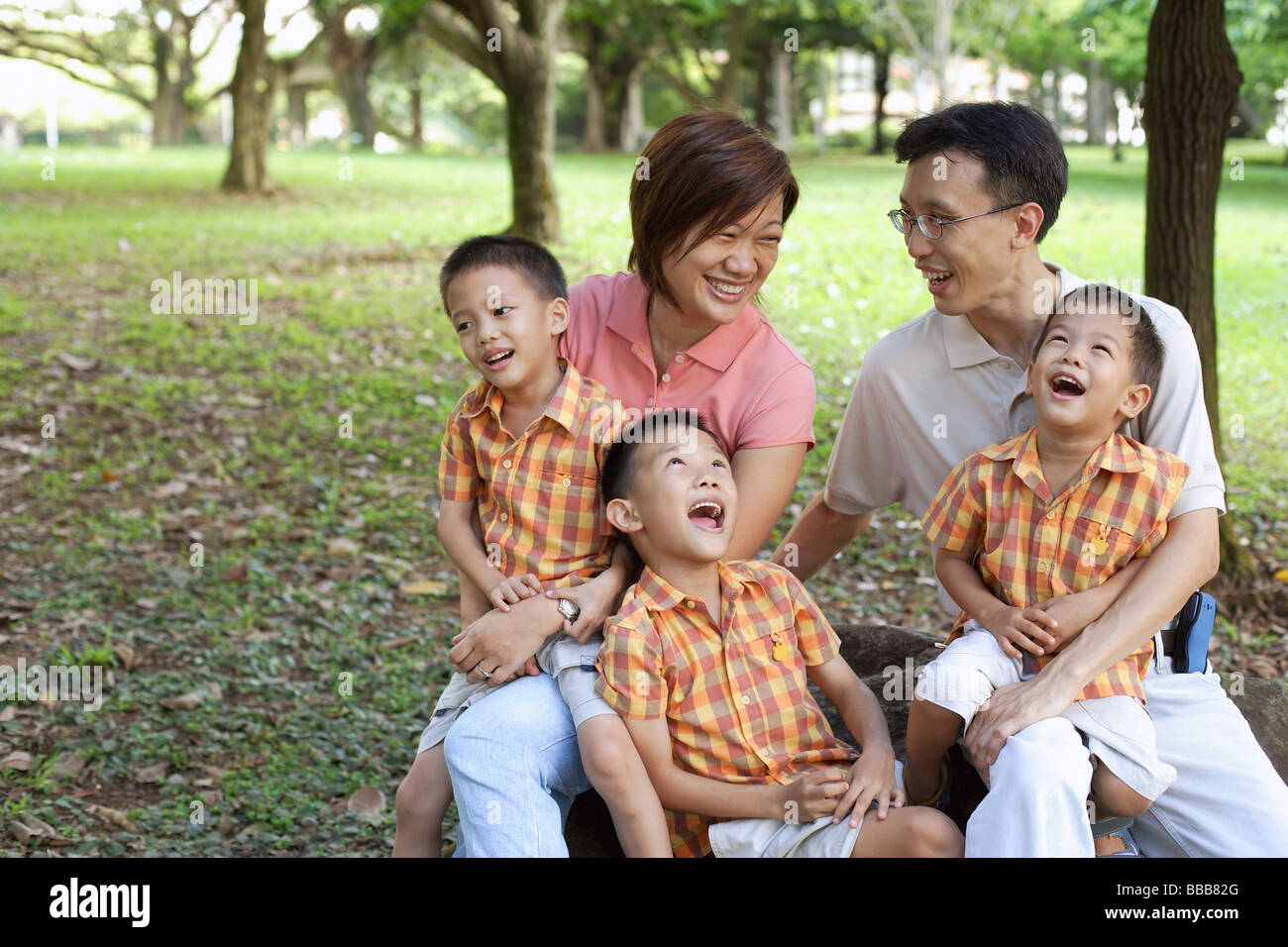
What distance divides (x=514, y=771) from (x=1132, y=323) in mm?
1719

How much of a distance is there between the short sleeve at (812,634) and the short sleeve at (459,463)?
930 mm

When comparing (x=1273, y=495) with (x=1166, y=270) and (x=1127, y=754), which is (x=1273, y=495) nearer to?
(x=1166, y=270)

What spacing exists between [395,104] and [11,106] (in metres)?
12.5

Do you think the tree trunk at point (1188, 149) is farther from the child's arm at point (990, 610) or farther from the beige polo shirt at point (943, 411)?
the child's arm at point (990, 610)

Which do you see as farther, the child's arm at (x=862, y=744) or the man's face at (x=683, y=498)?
the man's face at (x=683, y=498)

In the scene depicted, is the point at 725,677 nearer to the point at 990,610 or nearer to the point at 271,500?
the point at 990,610

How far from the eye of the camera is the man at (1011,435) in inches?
104

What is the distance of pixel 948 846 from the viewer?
2596 mm

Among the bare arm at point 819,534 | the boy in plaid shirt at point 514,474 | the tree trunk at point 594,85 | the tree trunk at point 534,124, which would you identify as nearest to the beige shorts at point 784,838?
the boy in plaid shirt at point 514,474

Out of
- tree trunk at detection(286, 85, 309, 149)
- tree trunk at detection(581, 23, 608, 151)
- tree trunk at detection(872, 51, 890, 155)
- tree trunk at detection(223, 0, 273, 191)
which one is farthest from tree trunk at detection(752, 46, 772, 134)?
tree trunk at detection(223, 0, 273, 191)

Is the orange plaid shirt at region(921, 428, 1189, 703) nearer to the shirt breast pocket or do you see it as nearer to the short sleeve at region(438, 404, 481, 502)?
the shirt breast pocket

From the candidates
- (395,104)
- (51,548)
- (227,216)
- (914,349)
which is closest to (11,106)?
(395,104)

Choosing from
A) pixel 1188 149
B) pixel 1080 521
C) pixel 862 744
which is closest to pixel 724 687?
pixel 862 744
